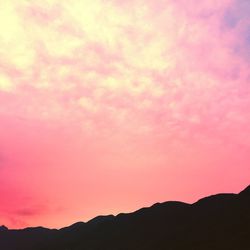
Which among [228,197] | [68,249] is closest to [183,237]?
[228,197]

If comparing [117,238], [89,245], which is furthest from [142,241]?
[89,245]

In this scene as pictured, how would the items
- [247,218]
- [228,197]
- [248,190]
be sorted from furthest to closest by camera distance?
[228,197] → [248,190] → [247,218]

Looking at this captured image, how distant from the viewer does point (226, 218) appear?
152 m

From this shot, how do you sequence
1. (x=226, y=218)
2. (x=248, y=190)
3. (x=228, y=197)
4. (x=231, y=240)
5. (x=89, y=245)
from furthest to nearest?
1. (x=89, y=245)
2. (x=228, y=197)
3. (x=248, y=190)
4. (x=226, y=218)
5. (x=231, y=240)

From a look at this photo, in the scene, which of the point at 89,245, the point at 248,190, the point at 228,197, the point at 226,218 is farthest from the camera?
the point at 89,245

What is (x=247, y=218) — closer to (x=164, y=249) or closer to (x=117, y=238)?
(x=164, y=249)

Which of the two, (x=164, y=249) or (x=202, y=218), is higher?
(x=202, y=218)

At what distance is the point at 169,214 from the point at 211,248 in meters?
57.6

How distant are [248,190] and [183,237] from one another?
33703 millimetres

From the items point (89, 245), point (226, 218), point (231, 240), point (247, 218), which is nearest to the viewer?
point (231, 240)

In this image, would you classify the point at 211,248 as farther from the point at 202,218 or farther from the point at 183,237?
the point at 202,218

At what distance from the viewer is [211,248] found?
133m

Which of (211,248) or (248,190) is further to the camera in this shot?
(248,190)

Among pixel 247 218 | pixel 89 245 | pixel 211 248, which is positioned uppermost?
pixel 89 245
